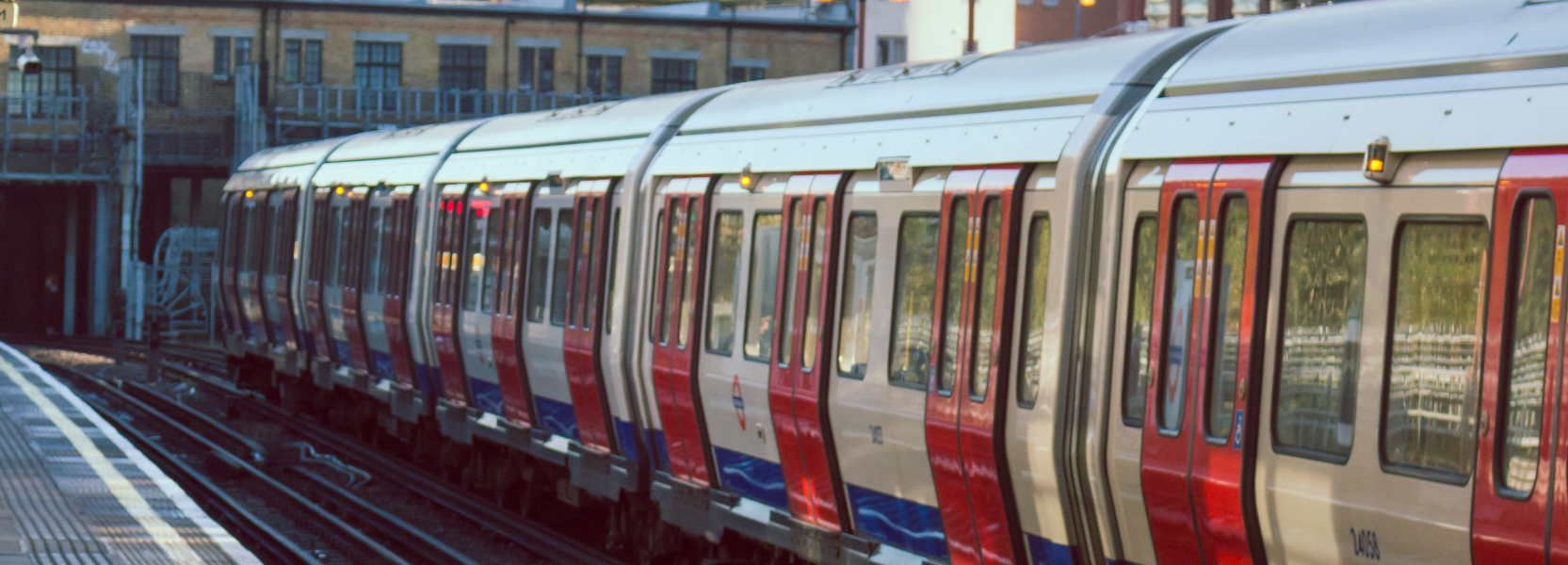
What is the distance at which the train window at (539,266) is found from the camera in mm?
15063

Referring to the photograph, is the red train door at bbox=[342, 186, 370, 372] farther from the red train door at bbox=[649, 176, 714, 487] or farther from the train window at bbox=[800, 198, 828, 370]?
the train window at bbox=[800, 198, 828, 370]

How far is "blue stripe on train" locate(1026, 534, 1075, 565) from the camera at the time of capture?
837 centimetres

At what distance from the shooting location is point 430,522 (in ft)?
57.7

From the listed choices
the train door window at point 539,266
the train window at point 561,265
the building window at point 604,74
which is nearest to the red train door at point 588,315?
the train window at point 561,265

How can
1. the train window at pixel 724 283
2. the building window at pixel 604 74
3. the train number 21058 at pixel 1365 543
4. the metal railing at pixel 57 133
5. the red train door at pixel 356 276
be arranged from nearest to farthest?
the train number 21058 at pixel 1365 543 < the train window at pixel 724 283 < the red train door at pixel 356 276 < the metal railing at pixel 57 133 < the building window at pixel 604 74

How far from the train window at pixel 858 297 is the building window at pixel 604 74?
4208 centimetres

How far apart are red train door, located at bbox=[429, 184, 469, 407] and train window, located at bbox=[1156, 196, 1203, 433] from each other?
10.5 metres

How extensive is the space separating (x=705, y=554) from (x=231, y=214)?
17784 millimetres

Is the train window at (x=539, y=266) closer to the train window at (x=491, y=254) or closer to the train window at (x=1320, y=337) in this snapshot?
the train window at (x=491, y=254)

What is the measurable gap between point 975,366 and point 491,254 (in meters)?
8.24

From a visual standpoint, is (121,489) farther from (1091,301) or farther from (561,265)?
(1091,301)

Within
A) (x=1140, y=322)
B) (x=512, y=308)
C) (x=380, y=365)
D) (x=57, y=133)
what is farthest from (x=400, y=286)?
(x=57, y=133)

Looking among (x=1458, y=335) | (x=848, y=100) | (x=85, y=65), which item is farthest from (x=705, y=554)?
(x=85, y=65)

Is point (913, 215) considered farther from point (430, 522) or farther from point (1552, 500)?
point (430, 522)
